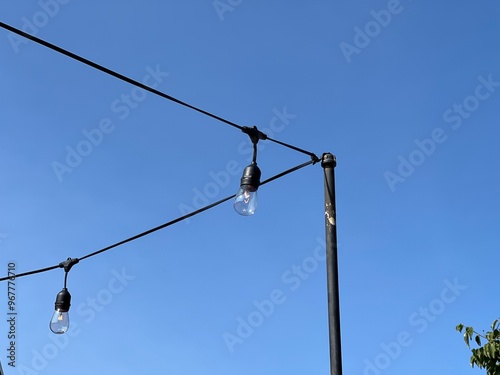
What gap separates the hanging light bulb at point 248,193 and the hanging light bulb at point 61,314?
11.9 ft

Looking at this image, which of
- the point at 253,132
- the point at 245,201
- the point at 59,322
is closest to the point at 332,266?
the point at 245,201

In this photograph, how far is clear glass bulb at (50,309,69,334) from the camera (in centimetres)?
786

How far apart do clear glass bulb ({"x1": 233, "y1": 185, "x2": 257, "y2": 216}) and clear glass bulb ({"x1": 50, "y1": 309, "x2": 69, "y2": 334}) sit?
362 cm

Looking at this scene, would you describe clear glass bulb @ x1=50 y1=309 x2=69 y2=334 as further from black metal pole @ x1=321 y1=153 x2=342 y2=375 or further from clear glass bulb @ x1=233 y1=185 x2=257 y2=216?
black metal pole @ x1=321 y1=153 x2=342 y2=375

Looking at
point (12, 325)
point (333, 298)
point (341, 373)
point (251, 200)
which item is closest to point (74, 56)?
point (251, 200)

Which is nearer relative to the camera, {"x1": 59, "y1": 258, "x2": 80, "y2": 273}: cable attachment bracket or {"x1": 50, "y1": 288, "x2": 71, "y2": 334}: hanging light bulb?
{"x1": 50, "y1": 288, "x2": 71, "y2": 334}: hanging light bulb

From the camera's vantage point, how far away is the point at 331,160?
6.11m

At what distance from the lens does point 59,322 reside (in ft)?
25.9

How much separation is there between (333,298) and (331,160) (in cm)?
134

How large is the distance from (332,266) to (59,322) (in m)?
3.94

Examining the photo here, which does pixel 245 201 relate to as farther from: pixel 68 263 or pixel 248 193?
pixel 68 263

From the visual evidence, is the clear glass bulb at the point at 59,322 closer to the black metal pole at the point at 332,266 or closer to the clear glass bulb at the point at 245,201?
the clear glass bulb at the point at 245,201

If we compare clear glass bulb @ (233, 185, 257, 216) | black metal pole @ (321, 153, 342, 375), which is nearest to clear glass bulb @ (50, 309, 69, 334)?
clear glass bulb @ (233, 185, 257, 216)

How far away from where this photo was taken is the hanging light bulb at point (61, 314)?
25.8 ft
